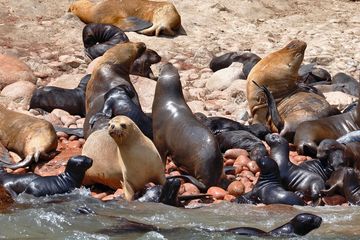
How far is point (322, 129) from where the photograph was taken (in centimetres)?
1047

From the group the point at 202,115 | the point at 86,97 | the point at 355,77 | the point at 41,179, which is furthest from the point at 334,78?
the point at 41,179

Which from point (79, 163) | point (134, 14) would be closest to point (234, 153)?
point (79, 163)

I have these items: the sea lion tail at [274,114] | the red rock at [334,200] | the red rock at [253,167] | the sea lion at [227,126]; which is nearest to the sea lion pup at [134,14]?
the sea lion tail at [274,114]

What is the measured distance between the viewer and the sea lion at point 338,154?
9.20 m

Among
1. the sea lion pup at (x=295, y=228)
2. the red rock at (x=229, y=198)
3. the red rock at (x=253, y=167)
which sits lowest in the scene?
the red rock at (x=253, y=167)

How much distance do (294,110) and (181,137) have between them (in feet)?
8.65

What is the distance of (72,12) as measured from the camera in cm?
1611

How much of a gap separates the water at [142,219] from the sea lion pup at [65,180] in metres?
0.10

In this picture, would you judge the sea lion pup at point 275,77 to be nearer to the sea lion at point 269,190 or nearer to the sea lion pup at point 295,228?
the sea lion at point 269,190

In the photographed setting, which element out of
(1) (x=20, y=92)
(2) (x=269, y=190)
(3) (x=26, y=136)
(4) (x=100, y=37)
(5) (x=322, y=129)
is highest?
(2) (x=269, y=190)

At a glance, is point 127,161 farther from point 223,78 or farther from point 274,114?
point 223,78

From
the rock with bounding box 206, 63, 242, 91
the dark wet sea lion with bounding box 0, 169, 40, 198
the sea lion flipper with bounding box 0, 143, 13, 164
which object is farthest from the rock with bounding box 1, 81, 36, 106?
the dark wet sea lion with bounding box 0, 169, 40, 198

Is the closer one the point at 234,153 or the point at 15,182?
the point at 15,182

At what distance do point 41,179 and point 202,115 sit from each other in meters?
3.01
